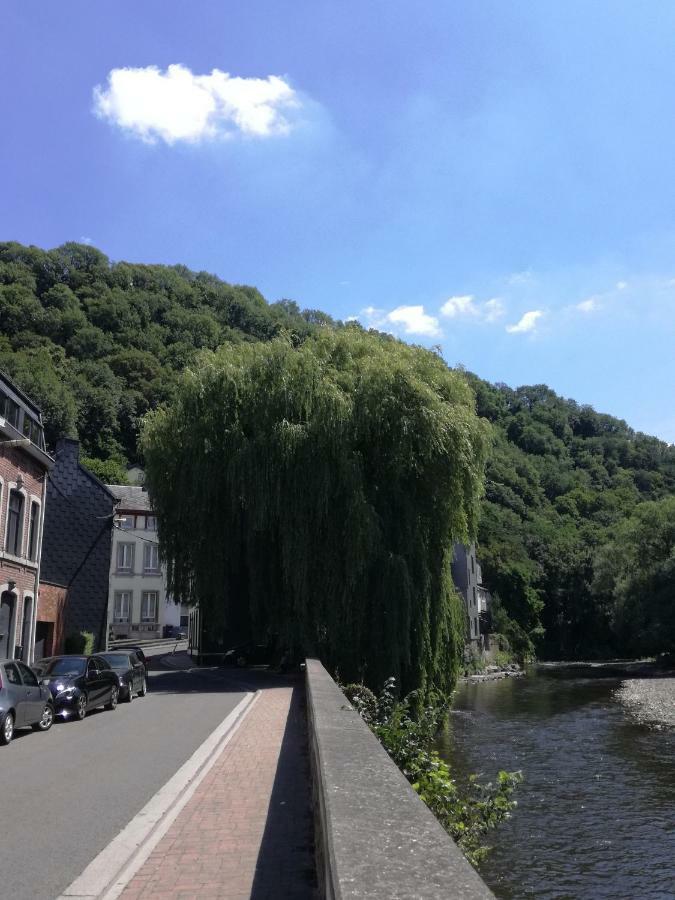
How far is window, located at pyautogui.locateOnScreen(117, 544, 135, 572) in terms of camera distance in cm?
5834

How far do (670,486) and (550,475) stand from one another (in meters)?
17.2

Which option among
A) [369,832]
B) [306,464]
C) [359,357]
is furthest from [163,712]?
[369,832]

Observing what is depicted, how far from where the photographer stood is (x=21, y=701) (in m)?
13.2

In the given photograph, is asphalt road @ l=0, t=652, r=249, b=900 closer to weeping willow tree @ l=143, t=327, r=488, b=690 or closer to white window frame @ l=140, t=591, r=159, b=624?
weeping willow tree @ l=143, t=327, r=488, b=690

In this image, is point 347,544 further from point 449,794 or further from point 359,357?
point 449,794

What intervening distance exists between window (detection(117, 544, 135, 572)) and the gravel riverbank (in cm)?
3522

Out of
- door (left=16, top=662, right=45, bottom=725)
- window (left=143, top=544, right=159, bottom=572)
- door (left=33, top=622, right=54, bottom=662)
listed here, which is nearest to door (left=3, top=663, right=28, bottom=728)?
door (left=16, top=662, right=45, bottom=725)

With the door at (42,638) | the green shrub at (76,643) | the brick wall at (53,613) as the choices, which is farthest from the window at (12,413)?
the green shrub at (76,643)

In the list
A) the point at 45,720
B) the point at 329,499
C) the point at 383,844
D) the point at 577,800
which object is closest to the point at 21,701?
the point at 45,720

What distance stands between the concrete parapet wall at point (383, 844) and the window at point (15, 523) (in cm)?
2229

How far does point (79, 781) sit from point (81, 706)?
7.60 meters

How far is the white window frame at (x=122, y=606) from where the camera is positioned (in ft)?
189

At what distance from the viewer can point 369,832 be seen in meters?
3.09

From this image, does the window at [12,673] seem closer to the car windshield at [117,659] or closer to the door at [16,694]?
the door at [16,694]
